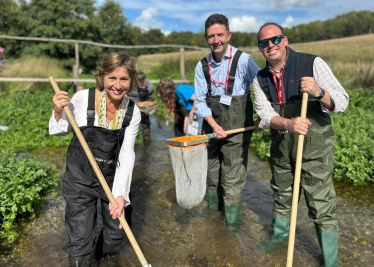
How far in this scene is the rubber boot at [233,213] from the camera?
3738mm

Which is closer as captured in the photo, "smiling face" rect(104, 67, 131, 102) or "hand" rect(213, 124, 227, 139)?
"smiling face" rect(104, 67, 131, 102)

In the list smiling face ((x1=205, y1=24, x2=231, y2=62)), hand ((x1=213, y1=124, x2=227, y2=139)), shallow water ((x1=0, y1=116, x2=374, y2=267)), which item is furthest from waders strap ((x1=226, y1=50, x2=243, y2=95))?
shallow water ((x1=0, y1=116, x2=374, y2=267))

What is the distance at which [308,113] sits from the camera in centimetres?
274

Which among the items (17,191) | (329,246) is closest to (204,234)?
(329,246)

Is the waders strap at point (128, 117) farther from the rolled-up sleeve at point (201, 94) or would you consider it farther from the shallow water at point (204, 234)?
the shallow water at point (204, 234)

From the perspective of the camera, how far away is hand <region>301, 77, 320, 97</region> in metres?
2.43

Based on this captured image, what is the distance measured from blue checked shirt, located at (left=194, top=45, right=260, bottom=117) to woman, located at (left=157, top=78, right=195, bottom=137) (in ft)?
6.14

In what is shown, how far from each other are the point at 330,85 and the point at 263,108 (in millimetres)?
599

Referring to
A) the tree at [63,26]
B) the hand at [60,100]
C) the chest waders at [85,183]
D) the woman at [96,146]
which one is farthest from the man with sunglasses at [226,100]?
the tree at [63,26]

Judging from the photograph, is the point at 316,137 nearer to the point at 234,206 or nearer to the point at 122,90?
the point at 234,206

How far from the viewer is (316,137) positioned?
272cm

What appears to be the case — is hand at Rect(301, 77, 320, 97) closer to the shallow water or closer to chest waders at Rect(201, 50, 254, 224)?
chest waders at Rect(201, 50, 254, 224)

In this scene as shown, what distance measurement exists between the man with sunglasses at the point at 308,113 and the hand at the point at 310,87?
2.8 inches

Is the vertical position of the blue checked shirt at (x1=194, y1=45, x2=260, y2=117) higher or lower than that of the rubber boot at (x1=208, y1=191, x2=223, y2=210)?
higher
